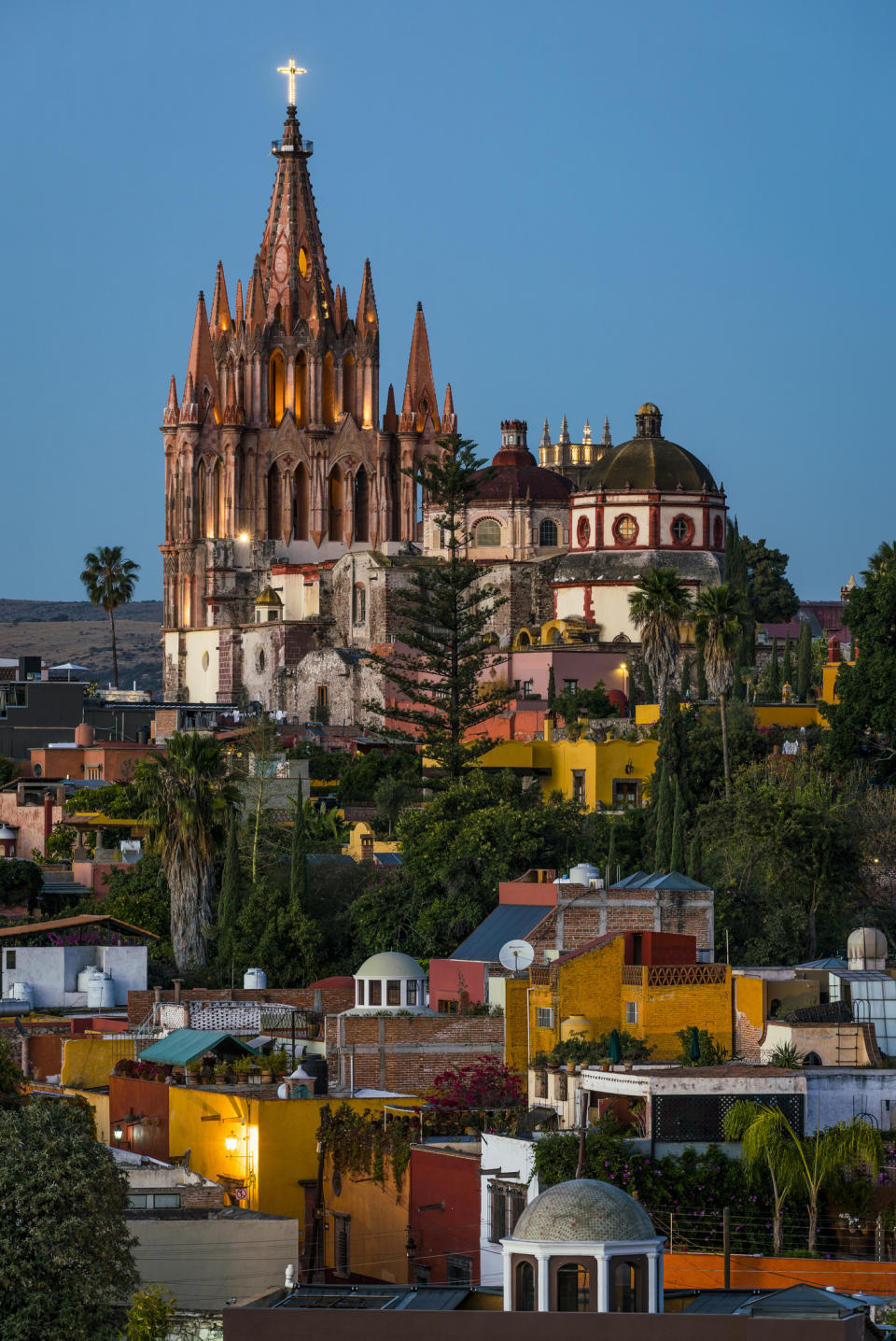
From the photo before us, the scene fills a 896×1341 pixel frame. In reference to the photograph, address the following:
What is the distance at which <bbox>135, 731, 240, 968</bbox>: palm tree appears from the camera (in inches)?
2148

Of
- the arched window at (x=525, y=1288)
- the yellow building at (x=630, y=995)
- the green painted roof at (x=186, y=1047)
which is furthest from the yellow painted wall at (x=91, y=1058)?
the arched window at (x=525, y=1288)

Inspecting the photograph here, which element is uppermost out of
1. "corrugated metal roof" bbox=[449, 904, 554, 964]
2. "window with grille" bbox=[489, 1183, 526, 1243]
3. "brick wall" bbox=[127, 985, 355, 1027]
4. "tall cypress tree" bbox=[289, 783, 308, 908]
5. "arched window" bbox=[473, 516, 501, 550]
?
"arched window" bbox=[473, 516, 501, 550]

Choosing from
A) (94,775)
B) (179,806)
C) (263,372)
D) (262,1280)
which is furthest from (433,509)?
(262,1280)

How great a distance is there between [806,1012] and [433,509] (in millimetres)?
56171

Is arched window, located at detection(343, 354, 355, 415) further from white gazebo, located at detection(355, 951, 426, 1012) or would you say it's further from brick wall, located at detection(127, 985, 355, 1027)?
white gazebo, located at detection(355, 951, 426, 1012)

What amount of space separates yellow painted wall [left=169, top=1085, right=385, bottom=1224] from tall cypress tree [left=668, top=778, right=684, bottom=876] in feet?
48.6

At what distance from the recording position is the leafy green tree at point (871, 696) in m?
57.8

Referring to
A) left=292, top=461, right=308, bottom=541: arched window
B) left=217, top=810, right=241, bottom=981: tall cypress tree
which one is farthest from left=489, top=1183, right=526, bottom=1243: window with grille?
left=292, top=461, right=308, bottom=541: arched window

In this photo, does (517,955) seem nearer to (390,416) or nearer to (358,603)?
(358,603)

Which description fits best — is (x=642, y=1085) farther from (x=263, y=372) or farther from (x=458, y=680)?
(x=263, y=372)

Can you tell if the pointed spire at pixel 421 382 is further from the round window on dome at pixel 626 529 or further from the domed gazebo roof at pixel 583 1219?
the domed gazebo roof at pixel 583 1219

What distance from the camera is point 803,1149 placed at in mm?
32531

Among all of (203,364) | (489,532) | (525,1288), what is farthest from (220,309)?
(525,1288)

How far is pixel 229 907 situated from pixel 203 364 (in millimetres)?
53791
